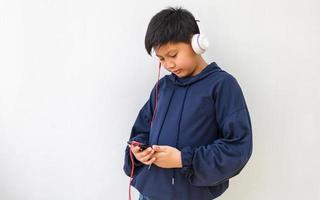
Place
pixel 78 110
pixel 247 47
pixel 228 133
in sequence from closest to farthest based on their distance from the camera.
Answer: pixel 228 133 → pixel 247 47 → pixel 78 110

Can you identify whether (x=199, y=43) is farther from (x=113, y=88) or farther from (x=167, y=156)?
(x=113, y=88)

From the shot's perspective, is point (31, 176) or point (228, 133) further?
point (31, 176)

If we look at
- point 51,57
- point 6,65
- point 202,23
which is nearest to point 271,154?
point 202,23

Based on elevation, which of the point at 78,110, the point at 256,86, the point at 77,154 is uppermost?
the point at 256,86

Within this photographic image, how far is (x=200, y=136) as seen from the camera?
1041 millimetres

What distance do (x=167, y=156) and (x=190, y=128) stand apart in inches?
4.3

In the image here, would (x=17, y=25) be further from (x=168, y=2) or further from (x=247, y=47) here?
(x=247, y=47)

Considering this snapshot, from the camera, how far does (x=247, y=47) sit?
1.27 metres

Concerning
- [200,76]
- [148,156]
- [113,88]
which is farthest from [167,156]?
[113,88]

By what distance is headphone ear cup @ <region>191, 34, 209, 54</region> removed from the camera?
3.28ft

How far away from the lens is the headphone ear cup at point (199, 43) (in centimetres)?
100

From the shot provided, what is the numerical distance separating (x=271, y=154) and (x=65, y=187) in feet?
2.55

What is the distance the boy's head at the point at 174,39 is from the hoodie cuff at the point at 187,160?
23 centimetres

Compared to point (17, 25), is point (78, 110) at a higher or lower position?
lower
